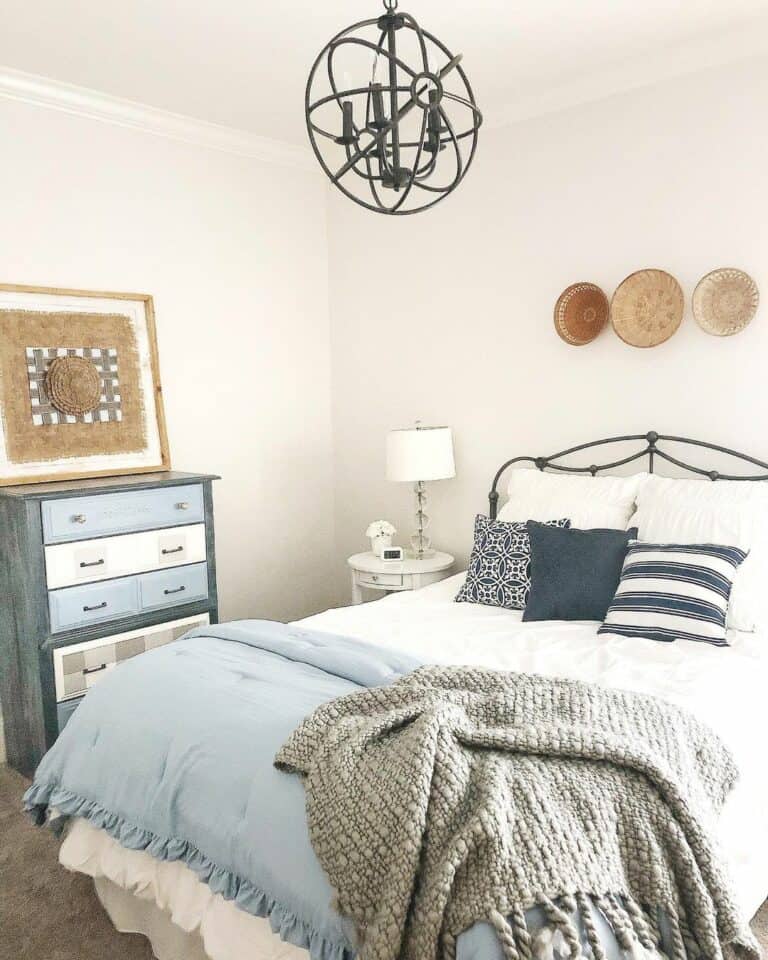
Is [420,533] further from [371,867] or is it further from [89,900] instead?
[371,867]

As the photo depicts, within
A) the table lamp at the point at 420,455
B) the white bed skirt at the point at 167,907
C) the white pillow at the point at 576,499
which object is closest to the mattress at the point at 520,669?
the white bed skirt at the point at 167,907

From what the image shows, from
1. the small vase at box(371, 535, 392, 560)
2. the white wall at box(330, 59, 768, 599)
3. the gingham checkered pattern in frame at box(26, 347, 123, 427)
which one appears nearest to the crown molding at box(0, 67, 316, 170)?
the white wall at box(330, 59, 768, 599)

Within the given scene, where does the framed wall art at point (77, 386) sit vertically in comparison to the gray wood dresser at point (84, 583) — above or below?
above

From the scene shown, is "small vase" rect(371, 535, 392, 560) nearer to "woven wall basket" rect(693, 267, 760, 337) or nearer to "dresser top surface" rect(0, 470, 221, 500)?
"dresser top surface" rect(0, 470, 221, 500)

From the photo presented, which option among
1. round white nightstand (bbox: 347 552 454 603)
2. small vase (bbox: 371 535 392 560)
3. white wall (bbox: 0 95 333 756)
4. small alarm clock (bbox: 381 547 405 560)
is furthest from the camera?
small vase (bbox: 371 535 392 560)

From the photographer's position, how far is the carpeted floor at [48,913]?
2.22 metres

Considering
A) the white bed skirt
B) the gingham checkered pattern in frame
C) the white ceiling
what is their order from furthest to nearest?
the gingham checkered pattern in frame → the white ceiling → the white bed skirt

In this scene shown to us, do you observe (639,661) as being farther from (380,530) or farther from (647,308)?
(380,530)

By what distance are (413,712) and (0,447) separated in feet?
7.56

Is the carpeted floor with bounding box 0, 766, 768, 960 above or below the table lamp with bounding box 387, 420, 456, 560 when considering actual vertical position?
below

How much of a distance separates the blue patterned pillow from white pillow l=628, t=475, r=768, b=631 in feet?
1.17

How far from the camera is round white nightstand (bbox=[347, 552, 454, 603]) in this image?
149 inches

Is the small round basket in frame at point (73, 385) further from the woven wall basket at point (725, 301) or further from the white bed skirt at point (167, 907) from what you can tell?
the woven wall basket at point (725, 301)

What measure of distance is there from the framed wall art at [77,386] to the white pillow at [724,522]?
2.20 m
